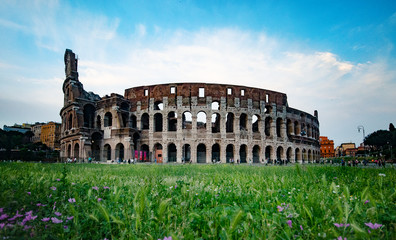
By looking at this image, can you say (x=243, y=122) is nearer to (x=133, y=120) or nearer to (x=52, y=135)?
(x=133, y=120)

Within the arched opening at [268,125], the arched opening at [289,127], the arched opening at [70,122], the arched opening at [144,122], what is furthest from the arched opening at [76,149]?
the arched opening at [289,127]

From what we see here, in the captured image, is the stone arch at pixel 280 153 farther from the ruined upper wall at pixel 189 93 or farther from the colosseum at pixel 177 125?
the ruined upper wall at pixel 189 93

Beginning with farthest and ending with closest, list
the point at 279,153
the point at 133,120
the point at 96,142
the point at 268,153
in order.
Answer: the point at 279,153, the point at 268,153, the point at 133,120, the point at 96,142

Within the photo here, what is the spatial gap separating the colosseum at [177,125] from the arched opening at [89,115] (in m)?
0.12

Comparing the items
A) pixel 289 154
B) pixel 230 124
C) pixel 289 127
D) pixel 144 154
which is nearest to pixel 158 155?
pixel 144 154

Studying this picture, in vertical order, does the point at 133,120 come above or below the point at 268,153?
above

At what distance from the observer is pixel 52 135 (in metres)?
89.6

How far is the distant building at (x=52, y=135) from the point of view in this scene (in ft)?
290

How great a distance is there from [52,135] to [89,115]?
Answer: 67373 mm

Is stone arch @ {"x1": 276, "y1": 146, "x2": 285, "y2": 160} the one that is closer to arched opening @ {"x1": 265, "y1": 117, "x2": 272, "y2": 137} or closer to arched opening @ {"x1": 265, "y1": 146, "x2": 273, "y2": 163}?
arched opening @ {"x1": 265, "y1": 146, "x2": 273, "y2": 163}

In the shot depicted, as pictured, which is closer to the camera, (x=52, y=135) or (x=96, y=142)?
(x=96, y=142)

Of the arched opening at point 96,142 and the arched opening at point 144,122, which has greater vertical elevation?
the arched opening at point 144,122

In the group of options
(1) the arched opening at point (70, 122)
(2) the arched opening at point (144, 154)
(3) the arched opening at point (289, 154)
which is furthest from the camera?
(3) the arched opening at point (289, 154)

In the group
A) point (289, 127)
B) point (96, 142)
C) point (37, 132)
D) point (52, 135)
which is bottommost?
point (96, 142)
